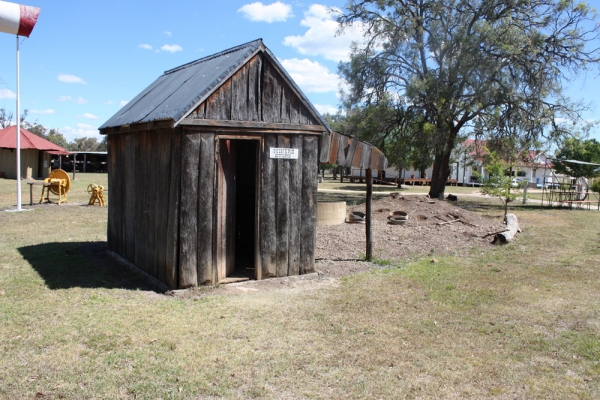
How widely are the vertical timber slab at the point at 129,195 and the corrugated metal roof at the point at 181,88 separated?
1.52ft

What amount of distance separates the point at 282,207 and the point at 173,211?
175 centimetres

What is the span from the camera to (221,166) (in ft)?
24.6

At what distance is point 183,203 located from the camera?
7.05 meters

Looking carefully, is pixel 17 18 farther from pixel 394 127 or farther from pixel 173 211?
pixel 394 127

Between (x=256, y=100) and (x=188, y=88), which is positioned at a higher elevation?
(x=188, y=88)

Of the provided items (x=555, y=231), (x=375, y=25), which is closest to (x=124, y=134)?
(x=555, y=231)

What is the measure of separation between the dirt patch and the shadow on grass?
12.1 feet

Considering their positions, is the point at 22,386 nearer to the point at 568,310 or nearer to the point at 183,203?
the point at 183,203

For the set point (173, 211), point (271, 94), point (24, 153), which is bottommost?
point (173, 211)

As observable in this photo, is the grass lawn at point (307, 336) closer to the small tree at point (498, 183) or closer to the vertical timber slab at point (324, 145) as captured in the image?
the vertical timber slab at point (324, 145)

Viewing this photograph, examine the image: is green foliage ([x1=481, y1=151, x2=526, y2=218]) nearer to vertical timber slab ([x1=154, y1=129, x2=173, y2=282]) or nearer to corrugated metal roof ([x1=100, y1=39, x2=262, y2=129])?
corrugated metal roof ([x1=100, y1=39, x2=262, y2=129])

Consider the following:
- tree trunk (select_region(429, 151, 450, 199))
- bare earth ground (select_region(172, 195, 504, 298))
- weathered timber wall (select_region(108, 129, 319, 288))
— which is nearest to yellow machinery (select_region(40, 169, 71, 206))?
bare earth ground (select_region(172, 195, 504, 298))

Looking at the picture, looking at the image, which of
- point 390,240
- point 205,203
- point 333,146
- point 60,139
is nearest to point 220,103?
point 205,203

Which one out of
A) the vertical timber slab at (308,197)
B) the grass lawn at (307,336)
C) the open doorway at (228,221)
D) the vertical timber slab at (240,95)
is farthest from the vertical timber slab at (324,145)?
the grass lawn at (307,336)
